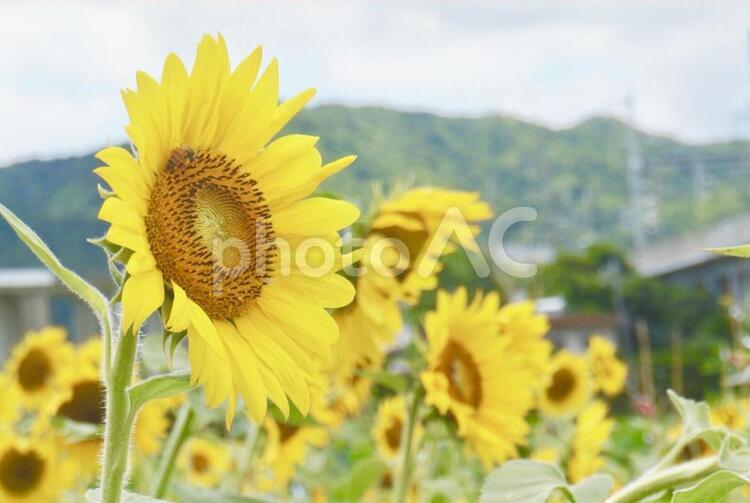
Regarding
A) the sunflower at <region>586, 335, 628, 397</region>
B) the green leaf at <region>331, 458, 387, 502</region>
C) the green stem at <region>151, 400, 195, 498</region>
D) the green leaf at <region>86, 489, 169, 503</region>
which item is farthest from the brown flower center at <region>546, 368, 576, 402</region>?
the green leaf at <region>86, 489, 169, 503</region>

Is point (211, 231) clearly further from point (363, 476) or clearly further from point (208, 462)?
point (208, 462)

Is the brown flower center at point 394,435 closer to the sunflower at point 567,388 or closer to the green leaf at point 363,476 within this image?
the sunflower at point 567,388

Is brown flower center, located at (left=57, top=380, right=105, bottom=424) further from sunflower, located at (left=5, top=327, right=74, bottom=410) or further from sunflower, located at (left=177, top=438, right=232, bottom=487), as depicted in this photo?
sunflower, located at (left=177, top=438, right=232, bottom=487)

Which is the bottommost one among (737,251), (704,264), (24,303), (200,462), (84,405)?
(200,462)

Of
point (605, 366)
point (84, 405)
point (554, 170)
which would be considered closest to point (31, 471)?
point (84, 405)

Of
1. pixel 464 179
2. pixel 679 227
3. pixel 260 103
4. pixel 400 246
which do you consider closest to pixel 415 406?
pixel 400 246

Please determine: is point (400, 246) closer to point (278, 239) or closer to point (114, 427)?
point (278, 239)
